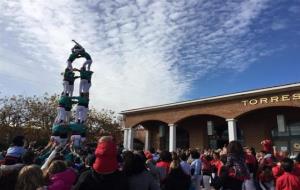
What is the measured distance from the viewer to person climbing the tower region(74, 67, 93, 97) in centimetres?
1363

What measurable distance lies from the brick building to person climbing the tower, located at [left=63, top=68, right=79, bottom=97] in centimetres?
1111

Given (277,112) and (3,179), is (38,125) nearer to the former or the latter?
(277,112)

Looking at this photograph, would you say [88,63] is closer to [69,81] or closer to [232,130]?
[69,81]

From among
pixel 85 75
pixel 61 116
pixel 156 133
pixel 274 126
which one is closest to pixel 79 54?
pixel 85 75

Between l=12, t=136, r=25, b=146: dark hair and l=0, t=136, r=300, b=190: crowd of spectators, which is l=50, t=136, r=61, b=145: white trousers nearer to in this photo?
l=0, t=136, r=300, b=190: crowd of spectators

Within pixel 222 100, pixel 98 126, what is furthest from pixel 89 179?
pixel 98 126

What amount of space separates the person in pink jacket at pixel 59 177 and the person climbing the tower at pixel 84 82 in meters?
9.05

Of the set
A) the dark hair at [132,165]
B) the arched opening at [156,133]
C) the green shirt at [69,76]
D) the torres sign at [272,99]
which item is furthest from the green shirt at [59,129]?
the arched opening at [156,133]

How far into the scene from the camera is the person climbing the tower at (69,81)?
13664 millimetres

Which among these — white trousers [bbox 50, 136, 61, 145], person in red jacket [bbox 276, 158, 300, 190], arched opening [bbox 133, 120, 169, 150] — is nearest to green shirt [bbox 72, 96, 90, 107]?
white trousers [bbox 50, 136, 61, 145]

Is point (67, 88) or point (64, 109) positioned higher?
point (67, 88)

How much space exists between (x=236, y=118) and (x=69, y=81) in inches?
465

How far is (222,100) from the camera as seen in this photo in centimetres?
2144

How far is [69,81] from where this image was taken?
1373 cm
